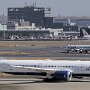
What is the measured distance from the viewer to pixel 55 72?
207 feet

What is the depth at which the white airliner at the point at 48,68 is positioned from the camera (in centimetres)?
6300

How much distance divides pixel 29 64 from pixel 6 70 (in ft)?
11.1

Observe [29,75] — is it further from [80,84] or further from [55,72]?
[80,84]

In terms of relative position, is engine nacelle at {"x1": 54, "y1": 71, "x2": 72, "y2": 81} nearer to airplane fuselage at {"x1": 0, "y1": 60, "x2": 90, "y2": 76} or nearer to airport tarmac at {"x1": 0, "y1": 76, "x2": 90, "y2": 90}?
airport tarmac at {"x1": 0, "y1": 76, "x2": 90, "y2": 90}

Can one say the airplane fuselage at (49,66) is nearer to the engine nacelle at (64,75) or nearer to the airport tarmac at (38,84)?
the engine nacelle at (64,75)

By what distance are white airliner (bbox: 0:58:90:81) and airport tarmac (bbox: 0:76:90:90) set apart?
122 cm

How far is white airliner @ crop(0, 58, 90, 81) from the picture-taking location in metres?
63.0

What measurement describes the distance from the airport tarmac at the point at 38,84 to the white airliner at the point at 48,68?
122 centimetres

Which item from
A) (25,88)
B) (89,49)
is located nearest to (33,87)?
(25,88)

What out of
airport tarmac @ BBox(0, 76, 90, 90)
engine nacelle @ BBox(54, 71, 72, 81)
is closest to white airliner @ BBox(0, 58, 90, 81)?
engine nacelle @ BBox(54, 71, 72, 81)

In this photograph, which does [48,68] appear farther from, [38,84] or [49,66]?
[38,84]

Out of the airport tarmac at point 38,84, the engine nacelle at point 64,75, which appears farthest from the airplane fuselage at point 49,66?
the airport tarmac at point 38,84

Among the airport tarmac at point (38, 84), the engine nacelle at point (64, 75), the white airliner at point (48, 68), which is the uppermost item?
the white airliner at point (48, 68)

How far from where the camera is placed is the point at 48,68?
64.0m
